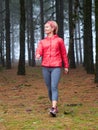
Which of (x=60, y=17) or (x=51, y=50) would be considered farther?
(x=60, y=17)

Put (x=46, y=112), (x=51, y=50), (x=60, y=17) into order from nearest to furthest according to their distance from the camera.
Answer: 1. (x=51, y=50)
2. (x=46, y=112)
3. (x=60, y=17)

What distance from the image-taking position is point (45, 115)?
945cm

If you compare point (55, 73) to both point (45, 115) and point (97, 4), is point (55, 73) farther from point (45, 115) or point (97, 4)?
point (97, 4)

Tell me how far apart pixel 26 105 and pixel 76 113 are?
1.97 meters

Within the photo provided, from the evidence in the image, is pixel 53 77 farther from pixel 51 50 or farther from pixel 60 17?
pixel 60 17

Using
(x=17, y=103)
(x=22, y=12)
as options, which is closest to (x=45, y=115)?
(x=17, y=103)

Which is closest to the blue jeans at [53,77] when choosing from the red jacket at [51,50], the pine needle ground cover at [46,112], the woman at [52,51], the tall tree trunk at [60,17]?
the woman at [52,51]

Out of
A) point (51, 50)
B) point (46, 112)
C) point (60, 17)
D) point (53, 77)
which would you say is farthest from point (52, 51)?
point (60, 17)

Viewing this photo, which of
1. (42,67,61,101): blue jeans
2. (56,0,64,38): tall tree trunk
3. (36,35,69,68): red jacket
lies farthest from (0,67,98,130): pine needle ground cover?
(56,0,64,38): tall tree trunk

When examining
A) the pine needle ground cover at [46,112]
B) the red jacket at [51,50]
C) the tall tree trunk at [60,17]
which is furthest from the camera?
the tall tree trunk at [60,17]

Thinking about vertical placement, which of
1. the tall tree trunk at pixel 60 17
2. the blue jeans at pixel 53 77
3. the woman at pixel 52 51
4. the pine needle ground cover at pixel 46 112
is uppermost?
the tall tree trunk at pixel 60 17

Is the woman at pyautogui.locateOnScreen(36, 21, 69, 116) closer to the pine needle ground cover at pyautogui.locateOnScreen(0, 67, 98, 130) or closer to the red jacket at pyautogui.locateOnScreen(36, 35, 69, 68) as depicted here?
the red jacket at pyautogui.locateOnScreen(36, 35, 69, 68)

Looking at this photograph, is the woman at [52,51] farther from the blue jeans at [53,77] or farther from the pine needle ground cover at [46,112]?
the pine needle ground cover at [46,112]

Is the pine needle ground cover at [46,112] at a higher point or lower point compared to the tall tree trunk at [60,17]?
lower
